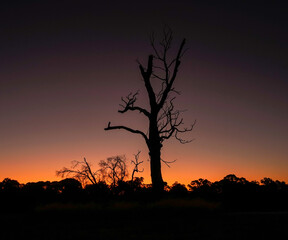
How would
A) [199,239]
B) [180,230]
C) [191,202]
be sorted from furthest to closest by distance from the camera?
[191,202] < [180,230] < [199,239]

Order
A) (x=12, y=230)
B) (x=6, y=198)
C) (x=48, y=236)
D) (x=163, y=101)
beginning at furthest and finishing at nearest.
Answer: (x=6, y=198) → (x=163, y=101) → (x=12, y=230) → (x=48, y=236)

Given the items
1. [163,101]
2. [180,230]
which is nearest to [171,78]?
[163,101]

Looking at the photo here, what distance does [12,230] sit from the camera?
23.2 ft

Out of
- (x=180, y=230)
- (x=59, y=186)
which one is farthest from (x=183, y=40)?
(x=59, y=186)

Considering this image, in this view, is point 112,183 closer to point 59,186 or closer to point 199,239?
point 59,186

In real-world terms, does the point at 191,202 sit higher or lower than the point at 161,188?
lower

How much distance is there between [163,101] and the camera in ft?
49.3

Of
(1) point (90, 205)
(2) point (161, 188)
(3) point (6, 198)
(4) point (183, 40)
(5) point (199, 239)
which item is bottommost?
(5) point (199, 239)

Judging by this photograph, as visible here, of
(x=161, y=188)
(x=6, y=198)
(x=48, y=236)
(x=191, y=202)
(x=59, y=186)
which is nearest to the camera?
(x=48, y=236)

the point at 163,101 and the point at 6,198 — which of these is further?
the point at 6,198

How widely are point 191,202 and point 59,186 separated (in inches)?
2020

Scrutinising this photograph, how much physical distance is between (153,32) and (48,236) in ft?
42.7

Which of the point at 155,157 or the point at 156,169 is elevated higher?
the point at 155,157

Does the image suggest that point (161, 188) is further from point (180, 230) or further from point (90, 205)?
point (180, 230)
